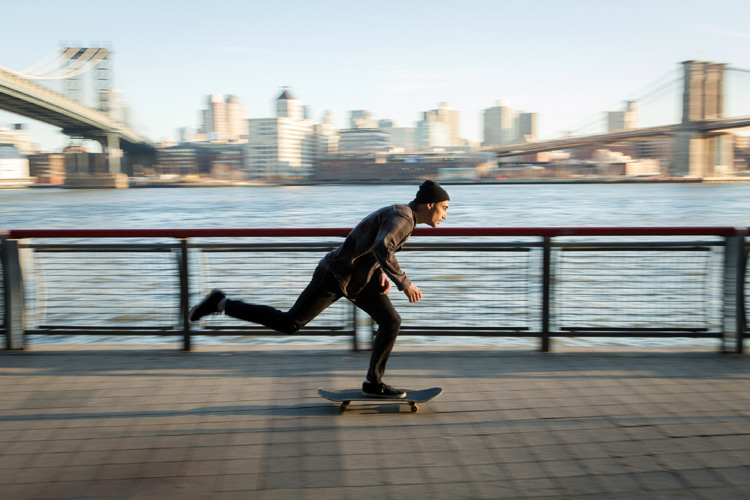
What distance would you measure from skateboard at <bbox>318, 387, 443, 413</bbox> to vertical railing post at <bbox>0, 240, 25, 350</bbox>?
255cm

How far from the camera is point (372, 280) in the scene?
11.2 ft

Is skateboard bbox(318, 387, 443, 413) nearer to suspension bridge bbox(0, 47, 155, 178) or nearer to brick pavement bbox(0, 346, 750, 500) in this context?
brick pavement bbox(0, 346, 750, 500)

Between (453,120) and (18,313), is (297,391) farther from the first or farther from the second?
(453,120)

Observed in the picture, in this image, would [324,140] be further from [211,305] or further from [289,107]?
[211,305]

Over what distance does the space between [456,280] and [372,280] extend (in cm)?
153

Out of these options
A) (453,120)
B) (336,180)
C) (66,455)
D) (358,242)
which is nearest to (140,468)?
(66,455)

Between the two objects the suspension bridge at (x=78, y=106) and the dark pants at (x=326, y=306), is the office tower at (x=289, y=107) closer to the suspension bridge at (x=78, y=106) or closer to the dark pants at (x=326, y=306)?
the suspension bridge at (x=78, y=106)

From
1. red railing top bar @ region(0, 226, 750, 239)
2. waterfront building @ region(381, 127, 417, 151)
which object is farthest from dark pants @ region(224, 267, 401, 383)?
waterfront building @ region(381, 127, 417, 151)

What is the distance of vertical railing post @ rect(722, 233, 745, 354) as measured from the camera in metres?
4.54

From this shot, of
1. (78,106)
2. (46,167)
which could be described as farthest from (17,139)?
(78,106)

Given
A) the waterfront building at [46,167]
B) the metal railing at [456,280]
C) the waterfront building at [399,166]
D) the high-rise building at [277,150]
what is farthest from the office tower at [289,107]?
the metal railing at [456,280]

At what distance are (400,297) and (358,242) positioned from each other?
5118 mm

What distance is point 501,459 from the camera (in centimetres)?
286

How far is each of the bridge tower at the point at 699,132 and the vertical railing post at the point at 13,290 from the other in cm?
5576
